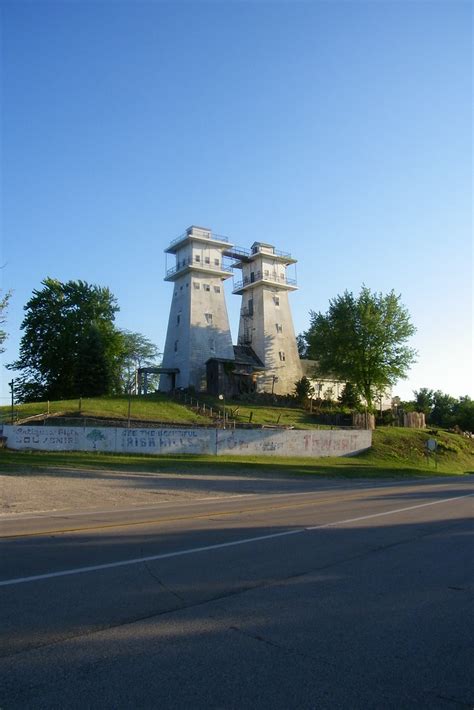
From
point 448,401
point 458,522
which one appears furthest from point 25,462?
point 448,401

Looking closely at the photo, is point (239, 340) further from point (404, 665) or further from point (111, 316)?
point (404, 665)

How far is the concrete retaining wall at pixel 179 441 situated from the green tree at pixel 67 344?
1172 inches

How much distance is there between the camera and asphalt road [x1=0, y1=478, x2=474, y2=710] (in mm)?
4086

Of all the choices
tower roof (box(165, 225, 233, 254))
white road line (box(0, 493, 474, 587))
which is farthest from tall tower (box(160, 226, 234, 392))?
white road line (box(0, 493, 474, 587))

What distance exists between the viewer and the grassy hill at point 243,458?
1142 inches

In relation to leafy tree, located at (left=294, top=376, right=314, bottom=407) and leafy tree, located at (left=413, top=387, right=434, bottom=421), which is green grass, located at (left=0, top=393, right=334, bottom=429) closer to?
leafy tree, located at (left=294, top=376, right=314, bottom=407)

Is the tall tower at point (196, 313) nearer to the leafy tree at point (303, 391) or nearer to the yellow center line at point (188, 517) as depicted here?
the leafy tree at point (303, 391)

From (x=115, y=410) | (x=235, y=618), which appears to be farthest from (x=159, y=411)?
(x=235, y=618)

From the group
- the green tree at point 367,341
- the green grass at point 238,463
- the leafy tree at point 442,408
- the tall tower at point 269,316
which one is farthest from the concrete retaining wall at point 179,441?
the leafy tree at point 442,408

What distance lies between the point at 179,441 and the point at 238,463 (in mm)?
4785

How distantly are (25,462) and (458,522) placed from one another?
20.5 meters

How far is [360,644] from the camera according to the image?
4.98m

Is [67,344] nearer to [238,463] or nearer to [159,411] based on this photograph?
[159,411]

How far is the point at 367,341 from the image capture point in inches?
2445
